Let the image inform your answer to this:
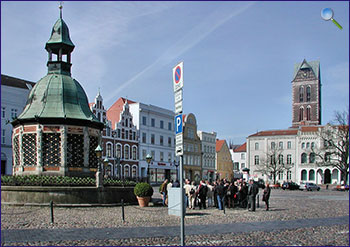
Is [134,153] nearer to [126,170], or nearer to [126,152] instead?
[126,152]

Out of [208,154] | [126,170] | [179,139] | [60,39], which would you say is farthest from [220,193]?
[208,154]

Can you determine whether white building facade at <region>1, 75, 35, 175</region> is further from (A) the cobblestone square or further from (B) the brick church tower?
(B) the brick church tower

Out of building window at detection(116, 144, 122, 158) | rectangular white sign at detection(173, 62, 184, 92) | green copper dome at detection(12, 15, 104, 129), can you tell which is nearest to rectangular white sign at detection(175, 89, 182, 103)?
rectangular white sign at detection(173, 62, 184, 92)

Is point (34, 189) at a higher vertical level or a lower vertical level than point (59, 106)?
lower

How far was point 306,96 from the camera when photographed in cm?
12850

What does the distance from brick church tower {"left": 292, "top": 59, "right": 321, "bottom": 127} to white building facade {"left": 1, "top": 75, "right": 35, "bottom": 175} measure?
295 feet

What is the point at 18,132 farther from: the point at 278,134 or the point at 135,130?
the point at 278,134

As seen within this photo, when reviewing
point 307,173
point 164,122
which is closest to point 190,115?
point 164,122

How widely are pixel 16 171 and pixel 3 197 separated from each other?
362 centimetres

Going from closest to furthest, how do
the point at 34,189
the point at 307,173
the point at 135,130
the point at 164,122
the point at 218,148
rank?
the point at 34,189
the point at 135,130
the point at 164,122
the point at 307,173
the point at 218,148

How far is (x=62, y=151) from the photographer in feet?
82.6

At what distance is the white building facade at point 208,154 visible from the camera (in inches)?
3587

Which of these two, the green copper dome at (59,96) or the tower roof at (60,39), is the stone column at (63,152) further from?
the tower roof at (60,39)

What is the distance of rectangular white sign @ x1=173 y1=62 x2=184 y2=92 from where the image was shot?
9.50 meters
